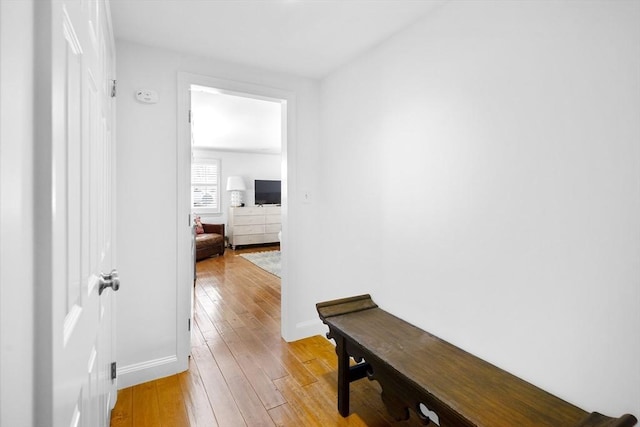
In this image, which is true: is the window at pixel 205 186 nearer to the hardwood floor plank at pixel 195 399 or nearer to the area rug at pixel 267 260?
the area rug at pixel 267 260

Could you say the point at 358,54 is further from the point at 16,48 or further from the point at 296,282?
the point at 16,48

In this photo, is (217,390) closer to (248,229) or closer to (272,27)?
(272,27)

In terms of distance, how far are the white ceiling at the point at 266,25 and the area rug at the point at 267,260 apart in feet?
11.7

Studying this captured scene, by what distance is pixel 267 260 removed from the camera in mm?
6188

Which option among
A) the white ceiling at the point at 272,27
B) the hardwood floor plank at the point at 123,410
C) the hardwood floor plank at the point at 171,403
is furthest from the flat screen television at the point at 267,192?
the hardwood floor plank at the point at 123,410

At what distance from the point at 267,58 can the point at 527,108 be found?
183 cm

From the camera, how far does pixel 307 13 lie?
1.84m

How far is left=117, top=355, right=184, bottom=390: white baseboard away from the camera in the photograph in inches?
83.7

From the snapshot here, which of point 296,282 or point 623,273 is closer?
point 623,273

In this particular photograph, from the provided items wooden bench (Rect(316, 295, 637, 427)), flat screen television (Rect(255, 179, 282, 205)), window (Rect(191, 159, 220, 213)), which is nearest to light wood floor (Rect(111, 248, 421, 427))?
wooden bench (Rect(316, 295, 637, 427))

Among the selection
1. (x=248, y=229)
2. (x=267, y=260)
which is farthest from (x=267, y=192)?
(x=267, y=260)

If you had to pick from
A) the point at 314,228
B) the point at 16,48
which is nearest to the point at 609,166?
the point at 16,48

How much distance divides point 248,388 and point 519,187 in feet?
6.58

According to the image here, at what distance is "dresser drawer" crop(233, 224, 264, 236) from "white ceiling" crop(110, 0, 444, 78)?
17.9 feet
